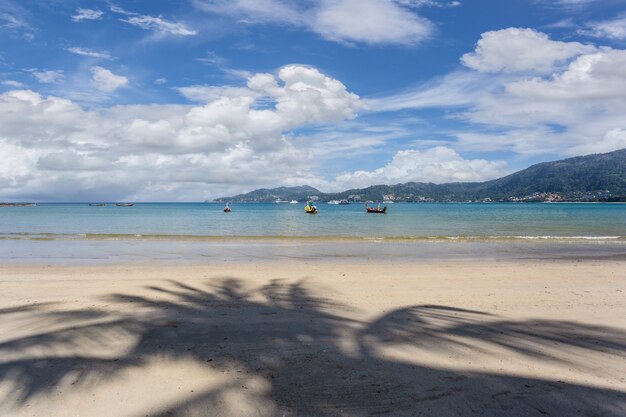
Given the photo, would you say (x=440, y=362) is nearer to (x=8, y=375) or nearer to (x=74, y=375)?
(x=74, y=375)

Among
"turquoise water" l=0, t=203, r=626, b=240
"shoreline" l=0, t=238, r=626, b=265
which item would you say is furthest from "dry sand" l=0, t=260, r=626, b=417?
"turquoise water" l=0, t=203, r=626, b=240

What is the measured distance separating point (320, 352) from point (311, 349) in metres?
0.18

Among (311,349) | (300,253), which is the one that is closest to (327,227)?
(300,253)

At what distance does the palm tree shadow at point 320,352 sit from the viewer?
4.74 metres

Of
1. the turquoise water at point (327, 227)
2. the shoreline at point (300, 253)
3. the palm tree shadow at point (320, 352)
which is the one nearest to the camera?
the palm tree shadow at point (320, 352)

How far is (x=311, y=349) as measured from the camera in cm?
637

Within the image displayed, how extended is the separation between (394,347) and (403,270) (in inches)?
351

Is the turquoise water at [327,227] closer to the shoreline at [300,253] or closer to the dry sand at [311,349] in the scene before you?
the shoreline at [300,253]

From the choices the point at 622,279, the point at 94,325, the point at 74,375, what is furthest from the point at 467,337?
the point at 622,279

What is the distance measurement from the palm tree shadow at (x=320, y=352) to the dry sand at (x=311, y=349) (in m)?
0.03

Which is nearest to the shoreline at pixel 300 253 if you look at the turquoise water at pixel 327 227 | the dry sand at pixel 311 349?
the turquoise water at pixel 327 227

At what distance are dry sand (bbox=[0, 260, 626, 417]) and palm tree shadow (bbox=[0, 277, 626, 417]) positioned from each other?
0.03 metres

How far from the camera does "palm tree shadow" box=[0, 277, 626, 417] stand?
15.5ft

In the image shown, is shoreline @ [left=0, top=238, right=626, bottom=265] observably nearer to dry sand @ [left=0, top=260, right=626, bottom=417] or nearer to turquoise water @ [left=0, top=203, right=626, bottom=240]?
turquoise water @ [left=0, top=203, right=626, bottom=240]
